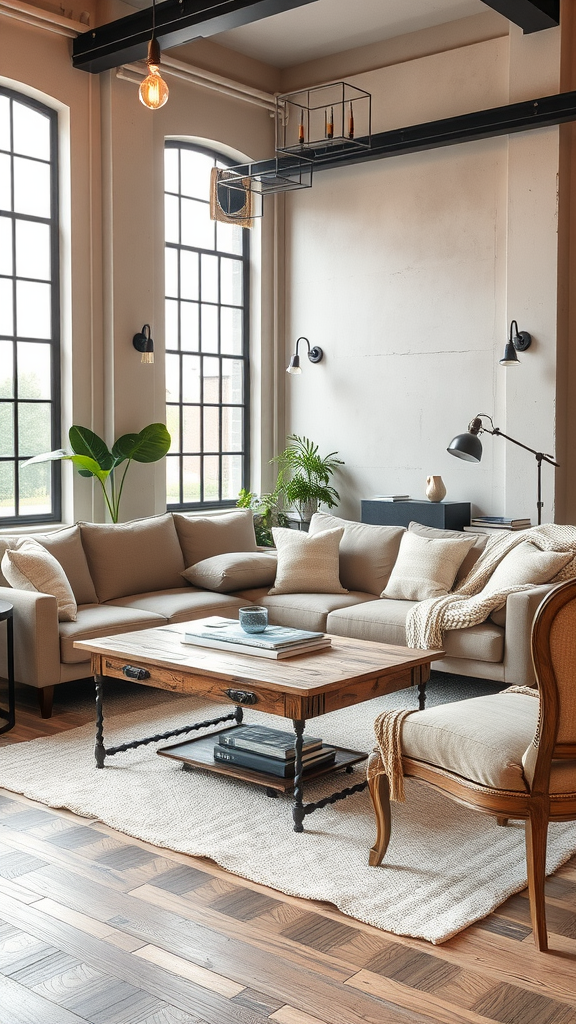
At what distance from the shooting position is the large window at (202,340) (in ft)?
24.1

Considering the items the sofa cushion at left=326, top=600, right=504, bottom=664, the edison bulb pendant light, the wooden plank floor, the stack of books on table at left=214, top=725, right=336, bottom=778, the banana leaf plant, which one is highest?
the edison bulb pendant light

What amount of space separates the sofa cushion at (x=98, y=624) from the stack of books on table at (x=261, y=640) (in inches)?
34.5

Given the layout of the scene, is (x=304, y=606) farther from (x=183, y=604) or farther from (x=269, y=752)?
(x=269, y=752)

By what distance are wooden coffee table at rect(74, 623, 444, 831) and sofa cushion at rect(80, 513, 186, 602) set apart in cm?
146

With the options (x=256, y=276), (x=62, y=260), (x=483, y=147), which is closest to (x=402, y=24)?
(x=483, y=147)

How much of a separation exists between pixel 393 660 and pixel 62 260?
408 cm

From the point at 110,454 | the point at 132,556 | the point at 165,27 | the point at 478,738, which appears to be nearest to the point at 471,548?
the point at 132,556

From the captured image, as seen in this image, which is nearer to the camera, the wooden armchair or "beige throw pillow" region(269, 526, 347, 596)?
the wooden armchair

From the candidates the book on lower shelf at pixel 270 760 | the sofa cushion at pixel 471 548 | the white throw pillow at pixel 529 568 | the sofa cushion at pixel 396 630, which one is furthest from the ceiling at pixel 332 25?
the book on lower shelf at pixel 270 760

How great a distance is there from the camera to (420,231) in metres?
7.03

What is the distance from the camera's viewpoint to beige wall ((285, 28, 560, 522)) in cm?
635

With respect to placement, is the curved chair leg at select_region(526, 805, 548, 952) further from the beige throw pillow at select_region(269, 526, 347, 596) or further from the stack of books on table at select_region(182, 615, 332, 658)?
the beige throw pillow at select_region(269, 526, 347, 596)

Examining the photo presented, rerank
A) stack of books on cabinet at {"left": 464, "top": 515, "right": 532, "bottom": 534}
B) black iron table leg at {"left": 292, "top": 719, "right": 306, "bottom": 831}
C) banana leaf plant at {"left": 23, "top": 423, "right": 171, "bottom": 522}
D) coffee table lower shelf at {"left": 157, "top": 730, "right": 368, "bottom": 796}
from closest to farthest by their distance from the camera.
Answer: black iron table leg at {"left": 292, "top": 719, "right": 306, "bottom": 831} → coffee table lower shelf at {"left": 157, "top": 730, "right": 368, "bottom": 796} → banana leaf plant at {"left": 23, "top": 423, "right": 171, "bottom": 522} → stack of books on cabinet at {"left": 464, "top": 515, "right": 532, "bottom": 534}

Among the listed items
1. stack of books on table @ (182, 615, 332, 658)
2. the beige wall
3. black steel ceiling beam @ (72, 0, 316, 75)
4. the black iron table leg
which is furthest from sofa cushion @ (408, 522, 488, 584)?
black steel ceiling beam @ (72, 0, 316, 75)
